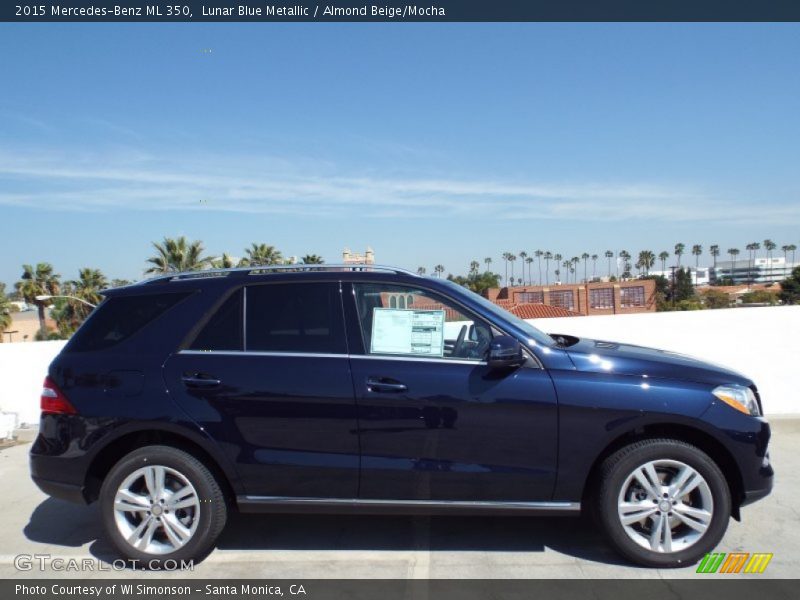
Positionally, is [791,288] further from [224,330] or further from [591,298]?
Answer: [224,330]

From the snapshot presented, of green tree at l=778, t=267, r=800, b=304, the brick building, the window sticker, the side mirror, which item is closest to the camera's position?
the side mirror

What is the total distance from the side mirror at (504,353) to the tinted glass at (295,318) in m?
0.91

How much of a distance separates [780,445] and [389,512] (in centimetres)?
465

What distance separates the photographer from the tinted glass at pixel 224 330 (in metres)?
4.05

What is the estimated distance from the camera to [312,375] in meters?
3.87

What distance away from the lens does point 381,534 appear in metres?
4.43

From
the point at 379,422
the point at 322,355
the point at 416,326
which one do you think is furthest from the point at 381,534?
the point at 416,326

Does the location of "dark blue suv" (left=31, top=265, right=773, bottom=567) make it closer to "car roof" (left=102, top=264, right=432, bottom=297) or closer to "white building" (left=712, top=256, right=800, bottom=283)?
"car roof" (left=102, top=264, right=432, bottom=297)

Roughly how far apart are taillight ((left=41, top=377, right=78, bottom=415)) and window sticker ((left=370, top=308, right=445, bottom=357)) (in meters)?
1.96

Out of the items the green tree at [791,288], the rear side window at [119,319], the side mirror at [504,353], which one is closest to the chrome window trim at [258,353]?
the rear side window at [119,319]

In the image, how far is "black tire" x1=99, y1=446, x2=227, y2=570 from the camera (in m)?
3.90

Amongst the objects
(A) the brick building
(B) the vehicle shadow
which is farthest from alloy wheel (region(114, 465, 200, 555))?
(A) the brick building

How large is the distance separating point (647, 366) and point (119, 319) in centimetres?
340

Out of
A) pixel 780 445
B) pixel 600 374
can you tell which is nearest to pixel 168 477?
pixel 600 374
